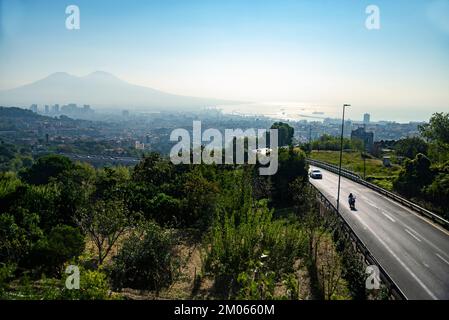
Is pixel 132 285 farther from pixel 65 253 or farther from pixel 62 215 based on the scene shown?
pixel 62 215

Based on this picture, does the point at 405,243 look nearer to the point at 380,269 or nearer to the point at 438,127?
the point at 380,269

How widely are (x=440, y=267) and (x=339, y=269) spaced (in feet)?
12.7

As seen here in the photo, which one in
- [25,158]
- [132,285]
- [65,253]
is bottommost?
[25,158]

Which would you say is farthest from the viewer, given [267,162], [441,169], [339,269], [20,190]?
[267,162]

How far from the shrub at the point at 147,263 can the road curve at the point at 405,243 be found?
27.8 ft

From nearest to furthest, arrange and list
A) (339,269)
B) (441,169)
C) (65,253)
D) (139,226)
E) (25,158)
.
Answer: (65,253) → (339,269) → (139,226) → (441,169) → (25,158)

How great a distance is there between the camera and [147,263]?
46.6 ft

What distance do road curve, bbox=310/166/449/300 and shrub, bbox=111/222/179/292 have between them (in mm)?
8475

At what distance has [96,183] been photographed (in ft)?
92.4

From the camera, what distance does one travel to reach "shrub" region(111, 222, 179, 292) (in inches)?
546

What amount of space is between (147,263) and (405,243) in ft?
39.1

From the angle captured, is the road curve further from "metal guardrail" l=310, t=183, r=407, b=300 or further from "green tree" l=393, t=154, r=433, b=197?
"green tree" l=393, t=154, r=433, b=197
